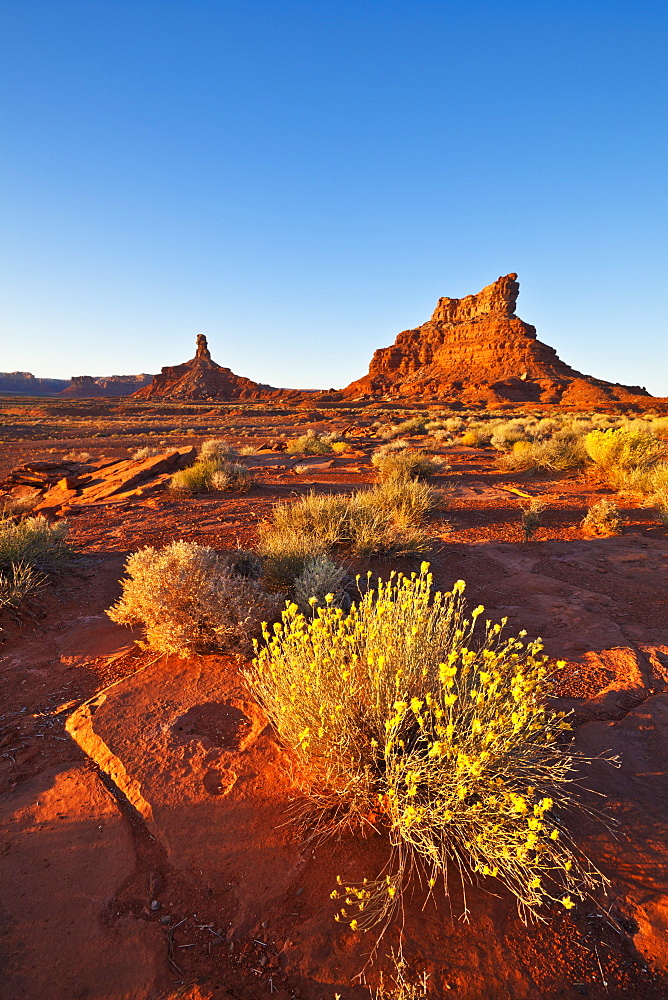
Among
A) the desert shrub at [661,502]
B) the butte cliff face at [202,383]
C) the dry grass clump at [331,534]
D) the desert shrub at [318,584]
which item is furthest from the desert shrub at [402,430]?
the butte cliff face at [202,383]

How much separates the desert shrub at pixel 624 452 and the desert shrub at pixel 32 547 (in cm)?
998

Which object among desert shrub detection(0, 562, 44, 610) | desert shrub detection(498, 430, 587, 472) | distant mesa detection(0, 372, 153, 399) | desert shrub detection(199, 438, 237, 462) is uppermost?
distant mesa detection(0, 372, 153, 399)

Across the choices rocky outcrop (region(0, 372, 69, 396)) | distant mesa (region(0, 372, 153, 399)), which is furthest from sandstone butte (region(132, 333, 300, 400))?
rocky outcrop (region(0, 372, 69, 396))

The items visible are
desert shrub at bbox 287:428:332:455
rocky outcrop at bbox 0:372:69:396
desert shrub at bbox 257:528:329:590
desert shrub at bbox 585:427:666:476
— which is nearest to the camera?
desert shrub at bbox 257:528:329:590

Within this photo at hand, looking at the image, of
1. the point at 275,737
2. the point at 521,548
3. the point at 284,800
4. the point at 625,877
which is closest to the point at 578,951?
the point at 625,877

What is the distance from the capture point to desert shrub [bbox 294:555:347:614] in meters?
4.23

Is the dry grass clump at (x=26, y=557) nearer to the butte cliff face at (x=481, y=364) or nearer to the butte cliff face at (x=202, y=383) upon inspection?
the butte cliff face at (x=481, y=364)

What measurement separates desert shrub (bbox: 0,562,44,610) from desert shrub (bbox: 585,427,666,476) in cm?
1017

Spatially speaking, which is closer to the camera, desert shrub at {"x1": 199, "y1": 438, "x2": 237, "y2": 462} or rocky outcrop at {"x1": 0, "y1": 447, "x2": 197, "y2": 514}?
rocky outcrop at {"x1": 0, "y1": 447, "x2": 197, "y2": 514}

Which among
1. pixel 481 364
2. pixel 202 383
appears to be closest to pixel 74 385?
pixel 202 383

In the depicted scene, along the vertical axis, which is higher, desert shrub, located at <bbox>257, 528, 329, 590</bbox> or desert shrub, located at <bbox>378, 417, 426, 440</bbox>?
desert shrub, located at <bbox>378, 417, 426, 440</bbox>

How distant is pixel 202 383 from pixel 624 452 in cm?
A: 9701

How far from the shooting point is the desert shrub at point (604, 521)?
6977 mm

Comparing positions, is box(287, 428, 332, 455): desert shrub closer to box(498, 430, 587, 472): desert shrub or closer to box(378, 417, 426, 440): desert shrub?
box(378, 417, 426, 440): desert shrub
